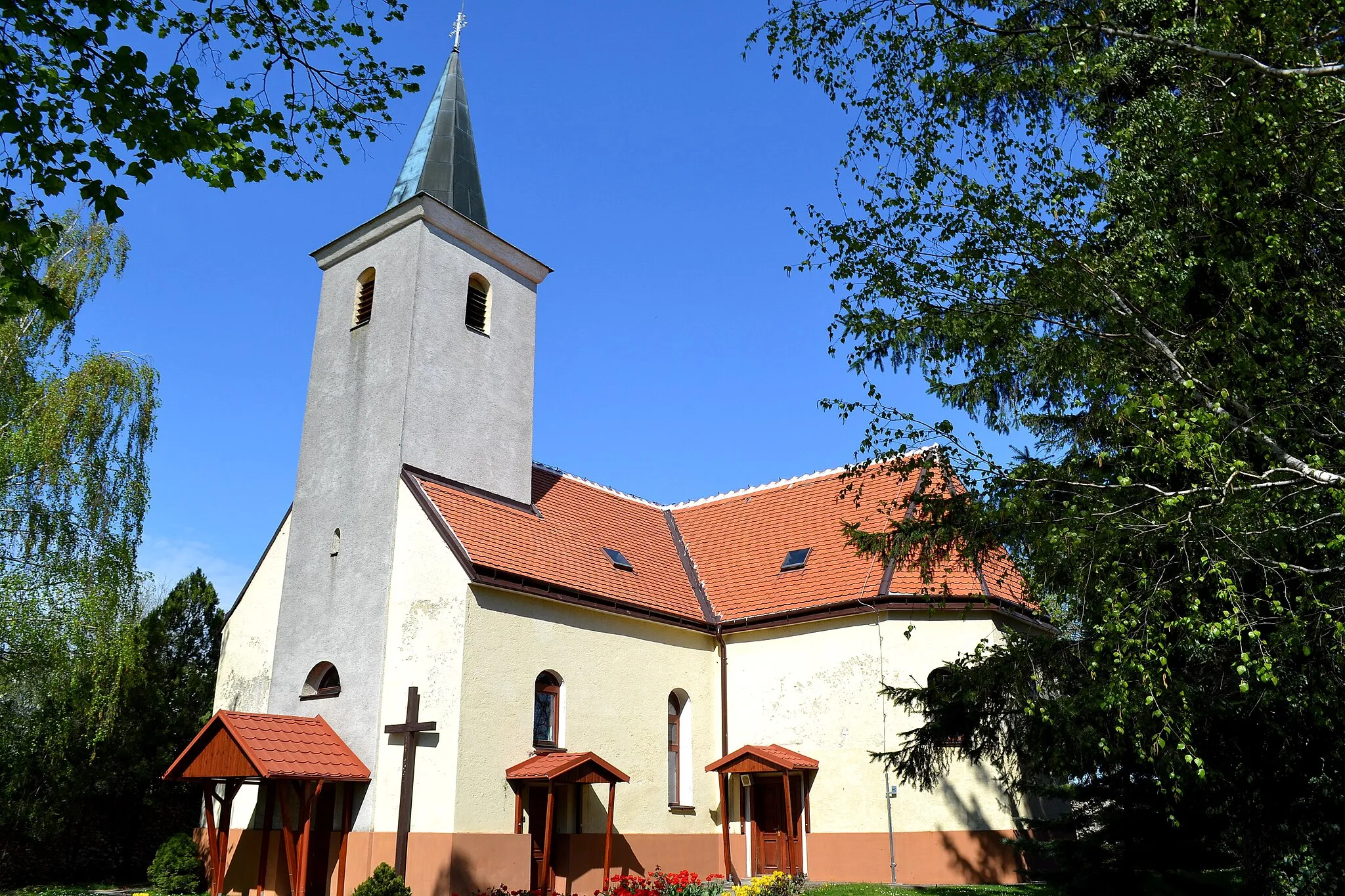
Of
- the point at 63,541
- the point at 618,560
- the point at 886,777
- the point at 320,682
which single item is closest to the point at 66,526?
the point at 63,541

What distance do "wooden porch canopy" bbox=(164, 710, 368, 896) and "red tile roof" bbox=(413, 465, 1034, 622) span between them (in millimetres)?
3840

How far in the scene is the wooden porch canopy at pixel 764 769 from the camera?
1819 centimetres

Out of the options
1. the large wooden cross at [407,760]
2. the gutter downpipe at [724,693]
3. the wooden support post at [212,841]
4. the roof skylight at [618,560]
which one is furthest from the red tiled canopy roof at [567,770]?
the roof skylight at [618,560]

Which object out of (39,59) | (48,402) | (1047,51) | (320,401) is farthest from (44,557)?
(1047,51)

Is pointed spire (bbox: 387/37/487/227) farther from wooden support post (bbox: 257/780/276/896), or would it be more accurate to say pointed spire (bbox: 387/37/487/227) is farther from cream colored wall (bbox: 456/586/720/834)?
wooden support post (bbox: 257/780/276/896)

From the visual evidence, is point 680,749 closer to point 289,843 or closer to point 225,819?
point 289,843

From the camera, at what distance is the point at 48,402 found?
1817cm

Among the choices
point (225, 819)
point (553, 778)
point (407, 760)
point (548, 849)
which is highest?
point (407, 760)

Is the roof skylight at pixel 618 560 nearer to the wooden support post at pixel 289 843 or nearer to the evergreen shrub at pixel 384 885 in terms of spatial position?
the wooden support post at pixel 289 843

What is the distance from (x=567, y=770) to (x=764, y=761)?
437 cm

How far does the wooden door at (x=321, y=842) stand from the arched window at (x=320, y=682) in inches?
64.5

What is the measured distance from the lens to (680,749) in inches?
786

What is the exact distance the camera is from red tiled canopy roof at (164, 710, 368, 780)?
575 inches

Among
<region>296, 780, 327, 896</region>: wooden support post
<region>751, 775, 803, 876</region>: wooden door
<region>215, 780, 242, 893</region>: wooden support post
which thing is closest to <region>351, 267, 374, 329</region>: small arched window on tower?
<region>215, 780, 242, 893</region>: wooden support post
